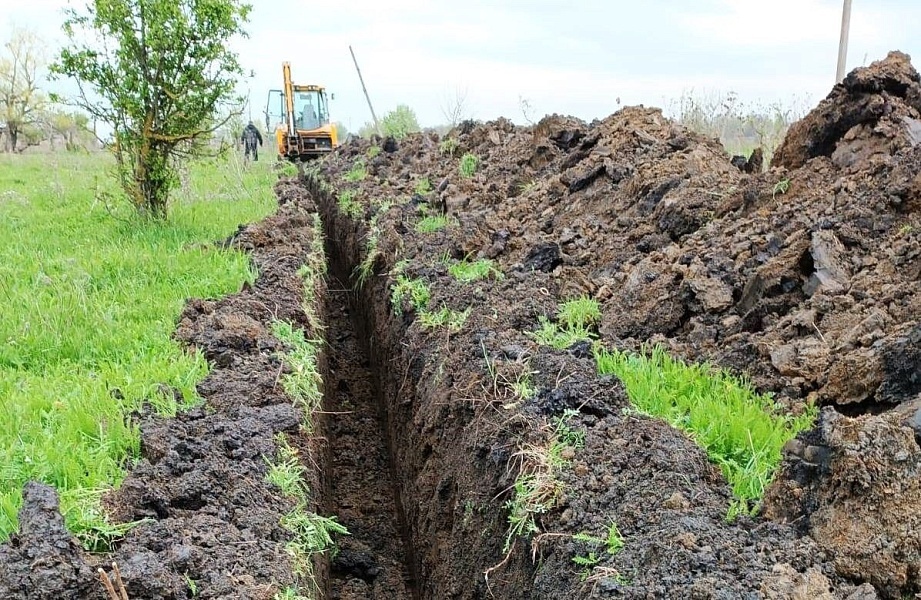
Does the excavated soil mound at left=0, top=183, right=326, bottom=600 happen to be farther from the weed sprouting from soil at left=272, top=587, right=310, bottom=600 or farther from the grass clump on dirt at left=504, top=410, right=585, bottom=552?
the grass clump on dirt at left=504, top=410, right=585, bottom=552

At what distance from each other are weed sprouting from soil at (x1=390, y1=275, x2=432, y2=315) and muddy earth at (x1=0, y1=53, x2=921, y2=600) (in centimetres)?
4

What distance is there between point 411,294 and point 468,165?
448 cm

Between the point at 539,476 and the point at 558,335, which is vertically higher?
the point at 558,335

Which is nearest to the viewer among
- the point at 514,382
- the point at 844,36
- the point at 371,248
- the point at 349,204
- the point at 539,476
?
the point at 539,476

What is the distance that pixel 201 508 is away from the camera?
287cm

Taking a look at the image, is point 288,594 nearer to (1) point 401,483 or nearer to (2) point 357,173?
(1) point 401,483

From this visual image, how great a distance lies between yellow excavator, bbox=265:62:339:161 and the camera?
68.5ft

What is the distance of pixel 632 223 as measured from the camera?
214 inches

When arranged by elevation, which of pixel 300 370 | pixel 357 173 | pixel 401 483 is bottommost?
pixel 401 483

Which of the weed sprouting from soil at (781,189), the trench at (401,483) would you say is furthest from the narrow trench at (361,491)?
the weed sprouting from soil at (781,189)

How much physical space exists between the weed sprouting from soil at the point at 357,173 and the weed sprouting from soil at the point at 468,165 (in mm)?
3193

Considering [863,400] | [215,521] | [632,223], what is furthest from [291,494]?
[632,223]

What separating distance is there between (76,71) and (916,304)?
8.62m

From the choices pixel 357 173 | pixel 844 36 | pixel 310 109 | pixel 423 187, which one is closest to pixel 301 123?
pixel 310 109
